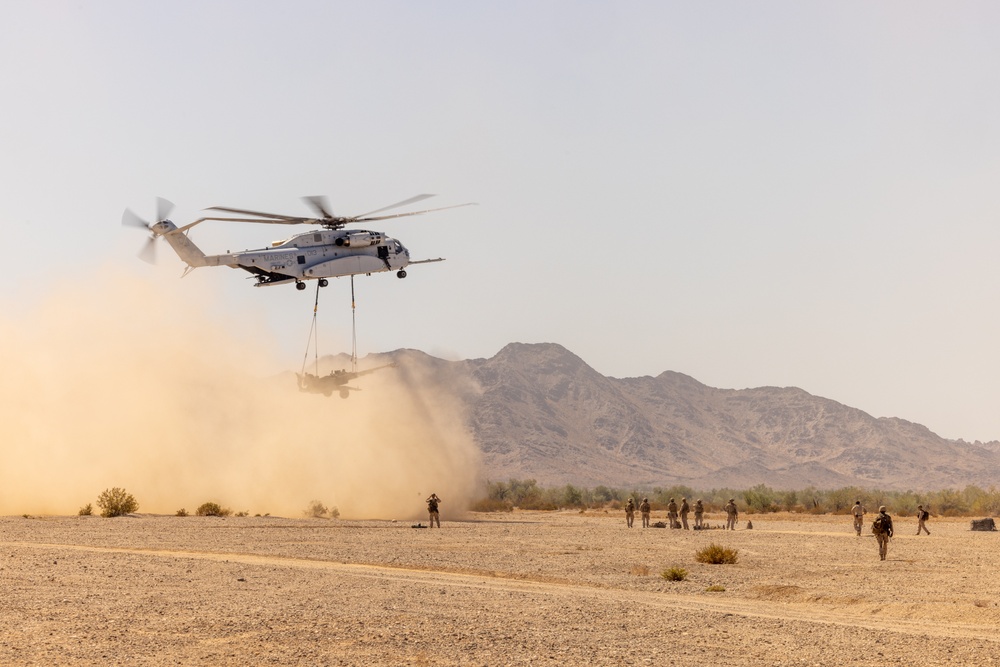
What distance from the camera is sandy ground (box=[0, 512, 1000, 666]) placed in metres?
14.0

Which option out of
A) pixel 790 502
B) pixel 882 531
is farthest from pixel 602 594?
pixel 790 502

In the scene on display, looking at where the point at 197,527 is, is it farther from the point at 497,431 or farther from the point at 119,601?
the point at 497,431

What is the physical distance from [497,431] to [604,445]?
49.3 ft

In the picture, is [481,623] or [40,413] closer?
[481,623]

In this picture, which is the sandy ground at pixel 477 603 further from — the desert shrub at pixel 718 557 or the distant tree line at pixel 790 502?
the distant tree line at pixel 790 502

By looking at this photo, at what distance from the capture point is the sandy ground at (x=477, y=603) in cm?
1403

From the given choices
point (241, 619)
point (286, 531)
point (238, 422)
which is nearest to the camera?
point (241, 619)

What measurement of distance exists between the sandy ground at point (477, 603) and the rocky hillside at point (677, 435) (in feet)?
325

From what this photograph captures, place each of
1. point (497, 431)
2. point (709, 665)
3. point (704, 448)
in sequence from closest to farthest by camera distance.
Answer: point (709, 665) → point (497, 431) → point (704, 448)

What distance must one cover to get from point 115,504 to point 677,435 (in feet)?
407

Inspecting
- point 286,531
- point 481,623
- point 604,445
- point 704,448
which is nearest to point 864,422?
point 704,448

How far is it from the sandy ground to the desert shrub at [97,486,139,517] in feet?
36.1

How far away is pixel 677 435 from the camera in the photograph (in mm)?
161500

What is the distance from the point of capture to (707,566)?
25.8 metres
